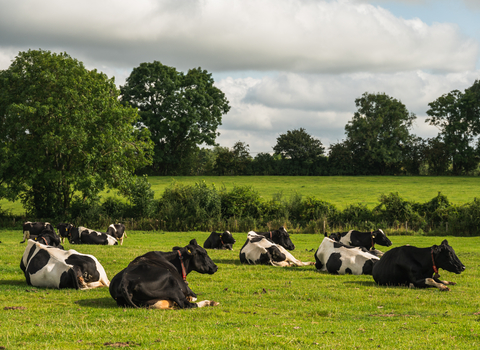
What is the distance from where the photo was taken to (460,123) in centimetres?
8538

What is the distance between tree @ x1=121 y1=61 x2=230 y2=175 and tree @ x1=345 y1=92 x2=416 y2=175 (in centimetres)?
2545

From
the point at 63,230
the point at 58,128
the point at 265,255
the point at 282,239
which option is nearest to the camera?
the point at 265,255

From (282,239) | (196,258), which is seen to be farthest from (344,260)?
(282,239)

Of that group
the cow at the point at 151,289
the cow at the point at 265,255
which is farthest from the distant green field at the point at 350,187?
the cow at the point at 151,289

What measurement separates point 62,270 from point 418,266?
336 inches

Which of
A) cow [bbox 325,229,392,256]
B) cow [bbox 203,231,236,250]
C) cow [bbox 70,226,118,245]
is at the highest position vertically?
cow [bbox 325,229,392,256]

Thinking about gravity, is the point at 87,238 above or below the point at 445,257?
below

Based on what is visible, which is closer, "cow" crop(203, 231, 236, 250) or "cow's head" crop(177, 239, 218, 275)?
"cow's head" crop(177, 239, 218, 275)

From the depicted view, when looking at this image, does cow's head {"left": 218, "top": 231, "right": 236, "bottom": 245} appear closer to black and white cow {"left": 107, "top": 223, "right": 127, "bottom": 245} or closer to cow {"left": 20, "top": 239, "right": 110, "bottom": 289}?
black and white cow {"left": 107, "top": 223, "right": 127, "bottom": 245}

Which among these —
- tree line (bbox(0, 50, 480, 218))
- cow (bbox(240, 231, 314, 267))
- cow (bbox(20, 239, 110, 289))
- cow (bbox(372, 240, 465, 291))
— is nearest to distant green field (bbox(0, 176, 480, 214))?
tree line (bbox(0, 50, 480, 218))

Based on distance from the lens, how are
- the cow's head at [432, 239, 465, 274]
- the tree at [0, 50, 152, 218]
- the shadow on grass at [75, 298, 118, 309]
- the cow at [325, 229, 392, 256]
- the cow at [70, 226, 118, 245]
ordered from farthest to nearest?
the tree at [0, 50, 152, 218]
the cow at [70, 226, 118, 245]
the cow at [325, 229, 392, 256]
the cow's head at [432, 239, 465, 274]
the shadow on grass at [75, 298, 118, 309]

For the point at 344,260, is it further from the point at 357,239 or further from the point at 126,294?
the point at 126,294

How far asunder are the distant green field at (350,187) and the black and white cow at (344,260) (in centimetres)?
2533

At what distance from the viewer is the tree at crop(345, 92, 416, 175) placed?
85625 millimetres
